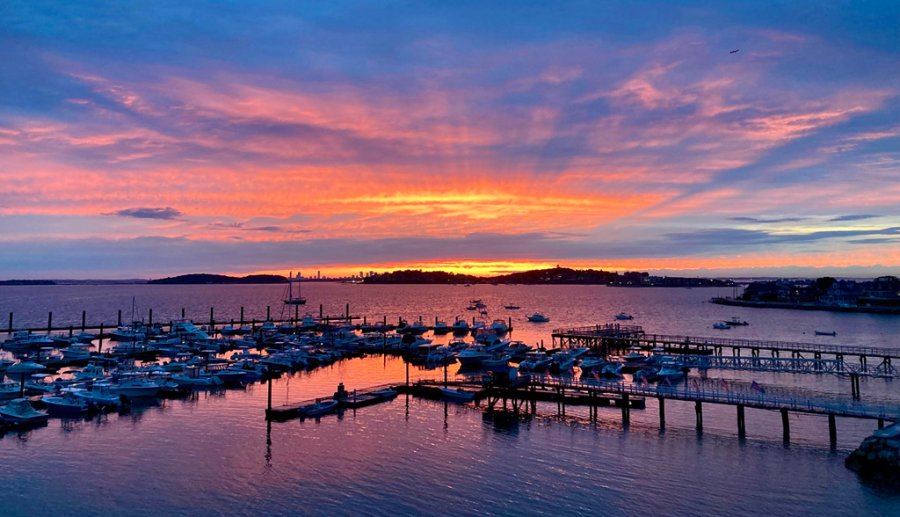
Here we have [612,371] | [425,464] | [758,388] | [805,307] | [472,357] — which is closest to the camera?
[425,464]

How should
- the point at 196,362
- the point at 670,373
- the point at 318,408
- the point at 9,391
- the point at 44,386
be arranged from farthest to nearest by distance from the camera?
the point at 196,362, the point at 670,373, the point at 44,386, the point at 9,391, the point at 318,408

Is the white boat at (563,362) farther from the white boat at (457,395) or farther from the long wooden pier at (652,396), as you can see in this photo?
the white boat at (457,395)

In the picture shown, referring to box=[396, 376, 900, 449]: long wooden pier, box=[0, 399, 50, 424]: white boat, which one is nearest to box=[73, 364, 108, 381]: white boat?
box=[0, 399, 50, 424]: white boat

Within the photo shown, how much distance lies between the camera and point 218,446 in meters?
32.4

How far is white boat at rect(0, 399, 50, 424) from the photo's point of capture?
3541cm

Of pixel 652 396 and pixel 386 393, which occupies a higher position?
pixel 652 396

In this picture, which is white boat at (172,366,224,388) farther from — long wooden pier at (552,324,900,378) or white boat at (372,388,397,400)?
long wooden pier at (552,324,900,378)

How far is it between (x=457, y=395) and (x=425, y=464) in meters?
14.3

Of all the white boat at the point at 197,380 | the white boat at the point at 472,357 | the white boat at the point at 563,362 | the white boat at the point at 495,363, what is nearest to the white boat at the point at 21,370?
the white boat at the point at 197,380

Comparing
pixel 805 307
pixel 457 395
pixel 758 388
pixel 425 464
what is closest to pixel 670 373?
pixel 758 388

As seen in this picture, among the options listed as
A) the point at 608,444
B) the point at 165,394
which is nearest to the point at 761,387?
the point at 608,444

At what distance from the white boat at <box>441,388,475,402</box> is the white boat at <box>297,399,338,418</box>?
8.08m

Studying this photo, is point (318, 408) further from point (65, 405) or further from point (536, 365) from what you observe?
point (536, 365)

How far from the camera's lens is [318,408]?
39.3m
